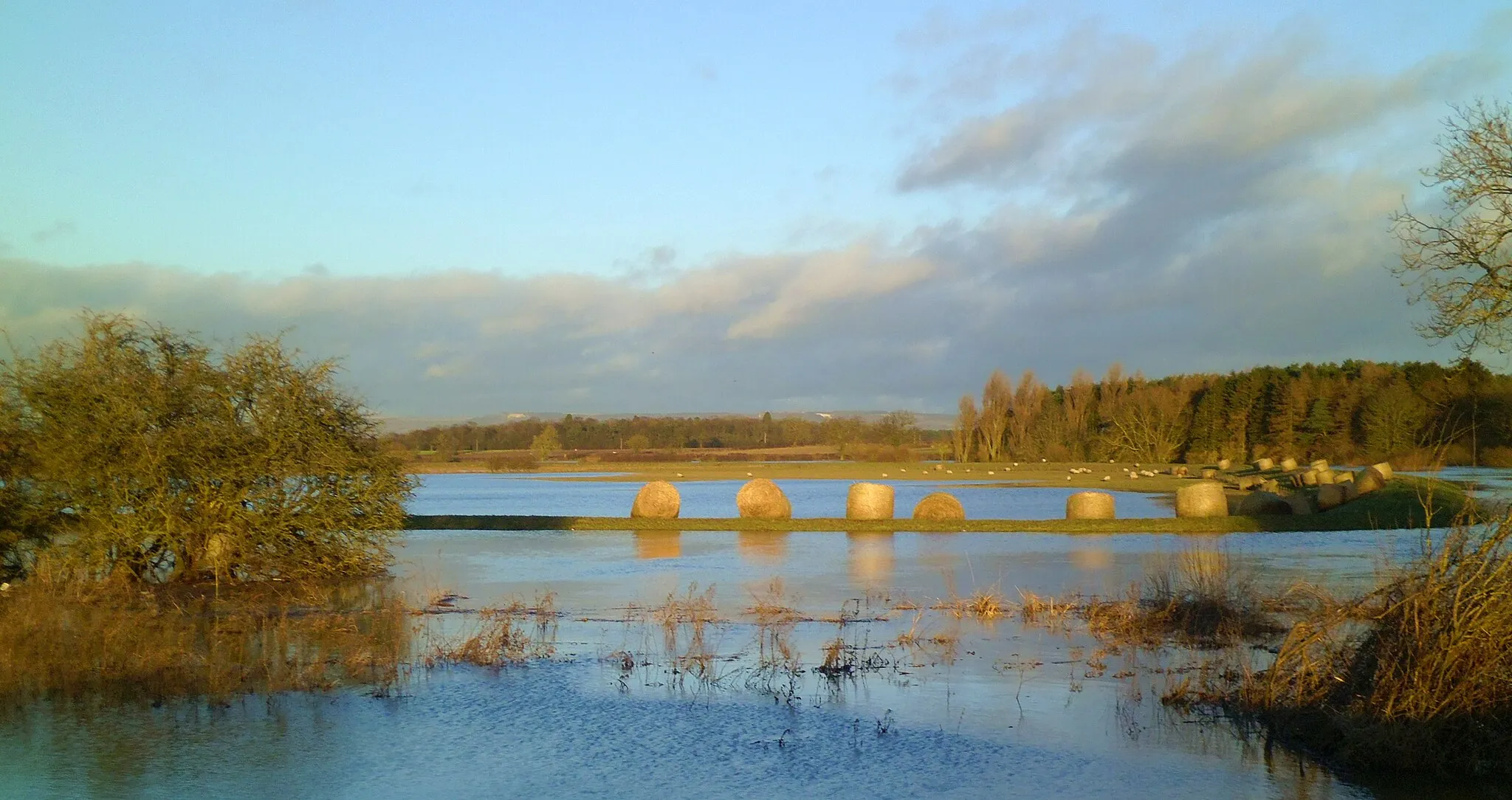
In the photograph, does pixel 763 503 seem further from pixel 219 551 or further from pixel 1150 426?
pixel 1150 426

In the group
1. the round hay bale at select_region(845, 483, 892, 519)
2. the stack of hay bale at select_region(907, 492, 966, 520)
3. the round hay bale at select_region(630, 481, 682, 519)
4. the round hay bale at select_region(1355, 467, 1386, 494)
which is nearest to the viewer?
the stack of hay bale at select_region(907, 492, 966, 520)

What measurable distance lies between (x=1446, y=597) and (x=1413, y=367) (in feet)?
261

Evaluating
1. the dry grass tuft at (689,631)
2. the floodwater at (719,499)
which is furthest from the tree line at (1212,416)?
the dry grass tuft at (689,631)

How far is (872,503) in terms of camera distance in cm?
3070

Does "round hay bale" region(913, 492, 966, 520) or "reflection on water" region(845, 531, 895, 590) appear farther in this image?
"round hay bale" region(913, 492, 966, 520)

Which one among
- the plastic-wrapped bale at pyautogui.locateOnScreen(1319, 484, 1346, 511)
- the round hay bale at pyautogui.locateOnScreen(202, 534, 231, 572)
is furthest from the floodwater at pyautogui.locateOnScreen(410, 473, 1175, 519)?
the round hay bale at pyautogui.locateOnScreen(202, 534, 231, 572)

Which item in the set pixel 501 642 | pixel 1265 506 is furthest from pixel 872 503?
pixel 501 642

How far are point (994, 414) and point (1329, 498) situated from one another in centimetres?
6254

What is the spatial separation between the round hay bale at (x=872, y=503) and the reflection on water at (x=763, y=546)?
3.50m

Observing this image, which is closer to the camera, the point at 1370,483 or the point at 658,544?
the point at 658,544

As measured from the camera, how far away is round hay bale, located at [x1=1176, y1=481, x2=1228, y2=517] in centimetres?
3038

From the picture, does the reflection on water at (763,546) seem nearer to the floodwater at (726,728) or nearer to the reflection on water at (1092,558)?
the reflection on water at (1092,558)

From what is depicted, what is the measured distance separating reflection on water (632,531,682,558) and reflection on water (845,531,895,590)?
11.8ft

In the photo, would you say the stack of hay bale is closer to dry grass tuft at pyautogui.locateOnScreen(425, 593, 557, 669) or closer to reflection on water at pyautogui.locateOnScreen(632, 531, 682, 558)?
reflection on water at pyautogui.locateOnScreen(632, 531, 682, 558)
